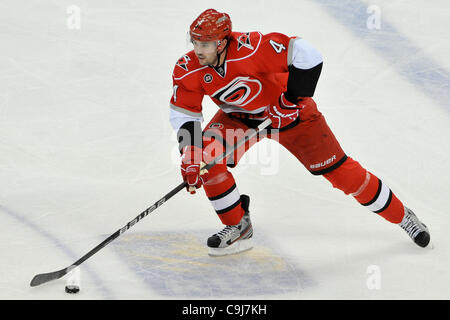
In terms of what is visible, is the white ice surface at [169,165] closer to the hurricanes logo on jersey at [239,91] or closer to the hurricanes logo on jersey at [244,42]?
the hurricanes logo on jersey at [239,91]

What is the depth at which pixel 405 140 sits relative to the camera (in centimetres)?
530

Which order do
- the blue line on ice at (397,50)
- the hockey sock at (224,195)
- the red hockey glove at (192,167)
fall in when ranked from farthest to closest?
the blue line on ice at (397,50) < the hockey sock at (224,195) < the red hockey glove at (192,167)

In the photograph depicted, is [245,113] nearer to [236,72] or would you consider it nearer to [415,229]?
[236,72]

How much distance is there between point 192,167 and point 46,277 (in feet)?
2.66

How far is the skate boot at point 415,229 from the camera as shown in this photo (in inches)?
A: 169

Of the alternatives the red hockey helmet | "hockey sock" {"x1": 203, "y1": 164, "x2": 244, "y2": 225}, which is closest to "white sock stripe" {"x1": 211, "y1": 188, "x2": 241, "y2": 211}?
"hockey sock" {"x1": 203, "y1": 164, "x2": 244, "y2": 225}

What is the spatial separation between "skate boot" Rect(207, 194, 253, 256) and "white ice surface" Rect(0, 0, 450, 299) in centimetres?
6

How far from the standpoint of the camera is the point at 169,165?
16.8ft

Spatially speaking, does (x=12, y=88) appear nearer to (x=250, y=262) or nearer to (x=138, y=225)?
(x=138, y=225)

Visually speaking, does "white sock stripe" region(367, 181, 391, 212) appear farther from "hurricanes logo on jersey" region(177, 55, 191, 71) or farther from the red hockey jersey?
"hurricanes logo on jersey" region(177, 55, 191, 71)

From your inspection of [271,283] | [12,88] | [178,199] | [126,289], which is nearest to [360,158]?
[178,199]

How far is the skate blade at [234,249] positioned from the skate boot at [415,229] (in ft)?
2.51

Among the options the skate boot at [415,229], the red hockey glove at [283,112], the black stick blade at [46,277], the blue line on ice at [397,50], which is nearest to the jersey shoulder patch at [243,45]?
the red hockey glove at [283,112]

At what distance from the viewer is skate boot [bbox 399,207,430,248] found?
430 centimetres
